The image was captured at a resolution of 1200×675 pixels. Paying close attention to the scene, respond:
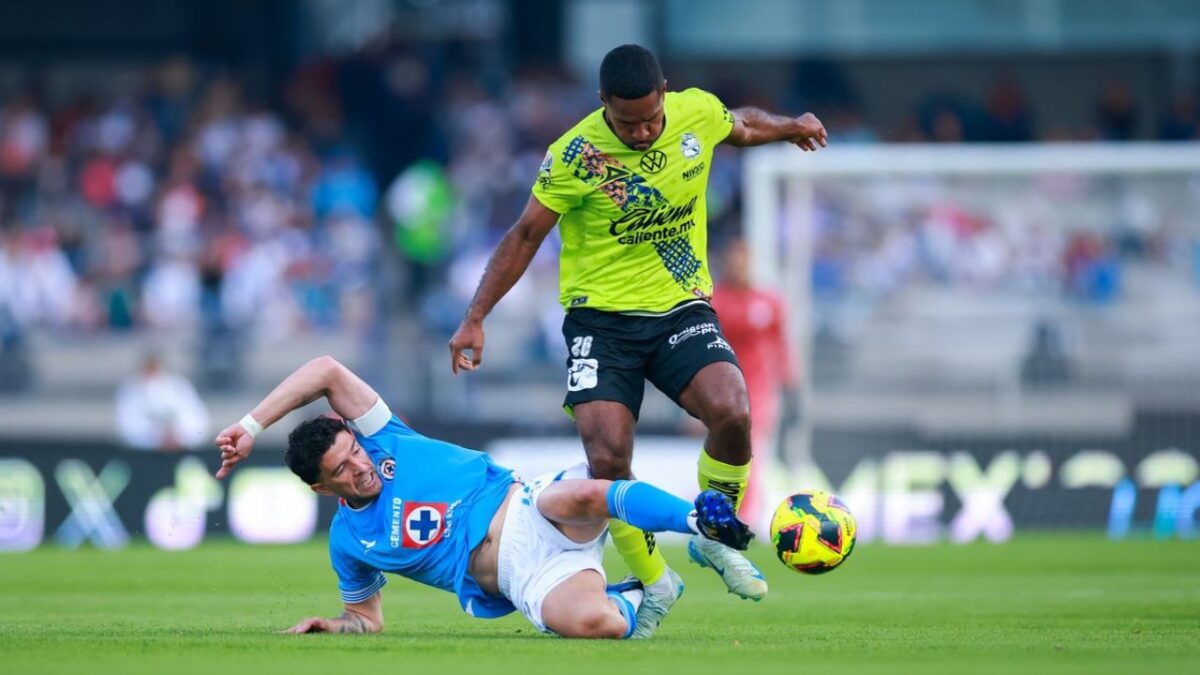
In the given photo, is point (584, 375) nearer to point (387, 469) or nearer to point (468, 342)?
point (468, 342)

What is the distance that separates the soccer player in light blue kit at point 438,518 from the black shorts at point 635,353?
0.50 metres

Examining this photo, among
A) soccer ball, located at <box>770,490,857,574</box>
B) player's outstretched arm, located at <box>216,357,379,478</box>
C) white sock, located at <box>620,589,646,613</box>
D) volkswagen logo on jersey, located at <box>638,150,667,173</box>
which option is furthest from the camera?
volkswagen logo on jersey, located at <box>638,150,667,173</box>

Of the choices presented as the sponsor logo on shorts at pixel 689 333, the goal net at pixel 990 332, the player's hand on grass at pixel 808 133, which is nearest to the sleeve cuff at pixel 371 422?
the sponsor logo on shorts at pixel 689 333

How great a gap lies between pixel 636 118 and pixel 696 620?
275cm

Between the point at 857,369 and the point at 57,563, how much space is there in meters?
8.08

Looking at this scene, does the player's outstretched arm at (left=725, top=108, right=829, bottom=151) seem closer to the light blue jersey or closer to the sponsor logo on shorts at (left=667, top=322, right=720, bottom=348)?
the sponsor logo on shorts at (left=667, top=322, right=720, bottom=348)

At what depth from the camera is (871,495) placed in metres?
17.1

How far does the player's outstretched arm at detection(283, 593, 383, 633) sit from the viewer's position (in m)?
8.01

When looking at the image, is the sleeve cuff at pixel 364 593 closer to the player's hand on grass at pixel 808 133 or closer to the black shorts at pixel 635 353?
the black shorts at pixel 635 353

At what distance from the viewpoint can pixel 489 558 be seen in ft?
25.9

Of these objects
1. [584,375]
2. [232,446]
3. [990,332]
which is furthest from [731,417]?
[990,332]

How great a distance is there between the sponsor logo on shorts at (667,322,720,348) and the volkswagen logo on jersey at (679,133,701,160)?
0.80m

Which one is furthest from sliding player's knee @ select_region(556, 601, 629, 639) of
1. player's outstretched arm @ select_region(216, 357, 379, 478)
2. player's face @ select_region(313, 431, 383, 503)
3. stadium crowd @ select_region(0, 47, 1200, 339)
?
stadium crowd @ select_region(0, 47, 1200, 339)

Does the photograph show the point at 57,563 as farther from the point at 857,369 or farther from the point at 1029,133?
the point at 1029,133
